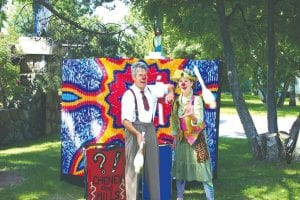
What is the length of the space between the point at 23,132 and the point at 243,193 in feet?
26.5

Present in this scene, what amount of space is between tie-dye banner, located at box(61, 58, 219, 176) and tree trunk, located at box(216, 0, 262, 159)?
2.07 metres

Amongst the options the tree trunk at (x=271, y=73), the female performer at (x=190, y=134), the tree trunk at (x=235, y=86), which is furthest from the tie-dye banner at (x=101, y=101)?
the tree trunk at (x=271, y=73)

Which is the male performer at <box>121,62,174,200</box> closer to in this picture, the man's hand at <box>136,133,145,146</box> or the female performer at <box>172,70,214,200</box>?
the man's hand at <box>136,133,145,146</box>

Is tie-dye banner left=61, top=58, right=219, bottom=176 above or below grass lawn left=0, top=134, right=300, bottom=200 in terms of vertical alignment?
above

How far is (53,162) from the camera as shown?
32.8 ft

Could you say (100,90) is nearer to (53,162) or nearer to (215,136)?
(215,136)

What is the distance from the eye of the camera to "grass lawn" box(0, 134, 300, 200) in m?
7.33

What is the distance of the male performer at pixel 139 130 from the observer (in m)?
5.56

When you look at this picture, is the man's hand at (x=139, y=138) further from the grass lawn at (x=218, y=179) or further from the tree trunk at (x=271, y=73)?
the tree trunk at (x=271, y=73)

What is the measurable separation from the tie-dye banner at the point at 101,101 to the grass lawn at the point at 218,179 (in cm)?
57

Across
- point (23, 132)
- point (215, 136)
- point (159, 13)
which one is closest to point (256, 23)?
point (159, 13)

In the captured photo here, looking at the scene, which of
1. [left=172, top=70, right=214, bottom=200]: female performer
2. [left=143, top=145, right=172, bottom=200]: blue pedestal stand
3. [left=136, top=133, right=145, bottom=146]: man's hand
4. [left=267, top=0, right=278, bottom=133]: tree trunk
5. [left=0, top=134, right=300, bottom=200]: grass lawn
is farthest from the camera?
[left=267, top=0, right=278, bottom=133]: tree trunk

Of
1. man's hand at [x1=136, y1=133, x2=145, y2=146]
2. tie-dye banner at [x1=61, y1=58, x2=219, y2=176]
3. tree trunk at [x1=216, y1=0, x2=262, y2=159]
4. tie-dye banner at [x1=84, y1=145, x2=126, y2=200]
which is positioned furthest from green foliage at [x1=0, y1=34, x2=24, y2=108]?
man's hand at [x1=136, y1=133, x2=145, y2=146]

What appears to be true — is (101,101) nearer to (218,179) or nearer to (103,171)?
(103,171)
